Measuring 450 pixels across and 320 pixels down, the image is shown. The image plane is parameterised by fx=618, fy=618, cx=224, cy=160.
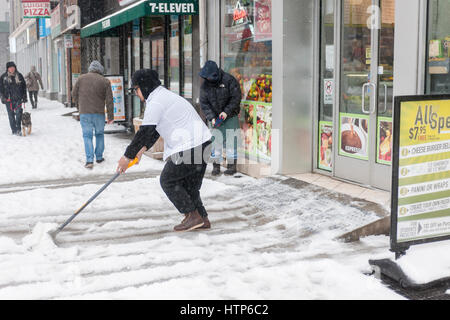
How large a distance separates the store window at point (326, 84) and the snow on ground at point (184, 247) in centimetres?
84

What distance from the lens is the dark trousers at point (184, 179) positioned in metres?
6.18

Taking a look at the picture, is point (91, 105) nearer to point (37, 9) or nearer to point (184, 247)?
point (184, 247)

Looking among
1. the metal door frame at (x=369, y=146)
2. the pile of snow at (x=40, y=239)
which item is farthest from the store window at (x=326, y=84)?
the pile of snow at (x=40, y=239)

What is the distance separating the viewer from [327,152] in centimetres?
847

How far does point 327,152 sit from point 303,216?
6.44 ft

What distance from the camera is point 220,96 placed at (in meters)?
9.33

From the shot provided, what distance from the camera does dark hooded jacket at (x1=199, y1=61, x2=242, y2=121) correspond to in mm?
9320

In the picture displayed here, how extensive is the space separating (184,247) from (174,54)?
25.7 ft

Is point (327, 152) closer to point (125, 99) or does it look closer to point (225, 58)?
point (225, 58)

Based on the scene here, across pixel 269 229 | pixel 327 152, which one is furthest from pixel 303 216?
pixel 327 152

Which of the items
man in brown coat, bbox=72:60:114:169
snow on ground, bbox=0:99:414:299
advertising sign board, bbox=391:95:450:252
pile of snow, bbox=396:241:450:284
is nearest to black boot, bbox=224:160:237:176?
snow on ground, bbox=0:99:414:299

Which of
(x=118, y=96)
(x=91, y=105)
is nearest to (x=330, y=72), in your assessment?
(x=91, y=105)

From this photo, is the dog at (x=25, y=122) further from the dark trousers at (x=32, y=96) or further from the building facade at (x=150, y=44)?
the dark trousers at (x=32, y=96)

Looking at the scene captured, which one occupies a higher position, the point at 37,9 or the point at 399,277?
the point at 37,9
